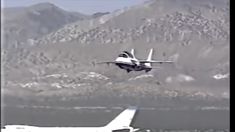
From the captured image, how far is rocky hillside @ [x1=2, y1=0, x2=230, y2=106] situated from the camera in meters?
119

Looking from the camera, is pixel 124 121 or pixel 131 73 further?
pixel 131 73

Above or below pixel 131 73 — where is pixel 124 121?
above

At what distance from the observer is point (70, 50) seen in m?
179

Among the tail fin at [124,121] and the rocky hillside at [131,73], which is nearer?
the tail fin at [124,121]

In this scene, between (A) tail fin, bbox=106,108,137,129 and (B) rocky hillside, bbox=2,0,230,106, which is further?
(B) rocky hillside, bbox=2,0,230,106

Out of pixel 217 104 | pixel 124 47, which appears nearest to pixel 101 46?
pixel 124 47

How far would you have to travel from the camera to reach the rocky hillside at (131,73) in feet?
390

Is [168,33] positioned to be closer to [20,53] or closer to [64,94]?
[20,53]

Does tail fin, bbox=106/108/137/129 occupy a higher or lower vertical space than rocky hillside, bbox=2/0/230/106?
higher

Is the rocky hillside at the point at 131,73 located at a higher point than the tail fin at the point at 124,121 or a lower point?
lower

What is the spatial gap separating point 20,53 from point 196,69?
159ft

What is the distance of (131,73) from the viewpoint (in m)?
128

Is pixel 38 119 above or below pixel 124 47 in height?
above

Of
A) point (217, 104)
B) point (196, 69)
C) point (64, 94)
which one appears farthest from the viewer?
point (196, 69)
